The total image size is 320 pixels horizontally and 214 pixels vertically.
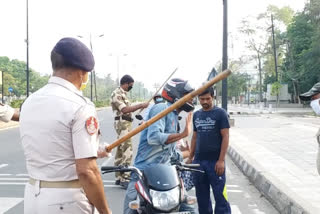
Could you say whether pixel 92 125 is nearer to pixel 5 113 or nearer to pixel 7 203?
pixel 5 113

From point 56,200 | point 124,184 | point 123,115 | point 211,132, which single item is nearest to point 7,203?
point 124,184

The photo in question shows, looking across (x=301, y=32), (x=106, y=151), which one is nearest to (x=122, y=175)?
(x=106, y=151)

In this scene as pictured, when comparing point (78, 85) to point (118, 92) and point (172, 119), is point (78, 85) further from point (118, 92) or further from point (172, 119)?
point (118, 92)

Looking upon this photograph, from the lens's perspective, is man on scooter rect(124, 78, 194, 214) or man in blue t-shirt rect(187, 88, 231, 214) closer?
man on scooter rect(124, 78, 194, 214)

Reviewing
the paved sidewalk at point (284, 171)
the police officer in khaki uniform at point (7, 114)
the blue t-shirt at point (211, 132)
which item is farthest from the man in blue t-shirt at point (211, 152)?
the police officer in khaki uniform at point (7, 114)

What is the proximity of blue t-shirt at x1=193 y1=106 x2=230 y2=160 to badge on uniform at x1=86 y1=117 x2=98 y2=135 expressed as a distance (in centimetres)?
234

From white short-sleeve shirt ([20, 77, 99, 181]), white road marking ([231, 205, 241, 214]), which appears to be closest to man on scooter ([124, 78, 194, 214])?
white short-sleeve shirt ([20, 77, 99, 181])

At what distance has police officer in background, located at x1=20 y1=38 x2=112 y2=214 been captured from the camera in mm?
1900

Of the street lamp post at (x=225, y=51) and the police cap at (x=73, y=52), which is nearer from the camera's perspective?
the police cap at (x=73, y=52)

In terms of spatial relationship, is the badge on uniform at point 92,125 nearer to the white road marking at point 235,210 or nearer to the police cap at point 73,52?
the police cap at point 73,52

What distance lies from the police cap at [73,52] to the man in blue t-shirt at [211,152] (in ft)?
7.18

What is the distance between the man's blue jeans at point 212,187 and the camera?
4.04 meters

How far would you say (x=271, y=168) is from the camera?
7273 mm

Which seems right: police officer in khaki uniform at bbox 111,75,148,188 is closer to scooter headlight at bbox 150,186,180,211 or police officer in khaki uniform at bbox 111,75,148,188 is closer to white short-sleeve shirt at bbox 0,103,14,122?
white short-sleeve shirt at bbox 0,103,14,122
